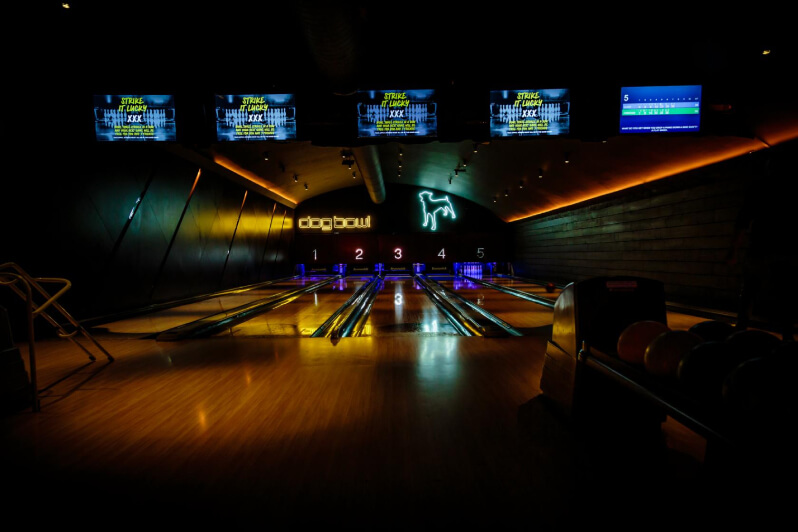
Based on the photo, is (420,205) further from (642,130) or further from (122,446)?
(122,446)

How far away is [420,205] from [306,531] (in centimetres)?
1696

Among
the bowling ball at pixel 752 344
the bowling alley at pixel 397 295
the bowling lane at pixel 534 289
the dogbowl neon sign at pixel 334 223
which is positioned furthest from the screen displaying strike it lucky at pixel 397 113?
the dogbowl neon sign at pixel 334 223

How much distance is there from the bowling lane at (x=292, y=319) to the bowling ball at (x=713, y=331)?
4.02 meters

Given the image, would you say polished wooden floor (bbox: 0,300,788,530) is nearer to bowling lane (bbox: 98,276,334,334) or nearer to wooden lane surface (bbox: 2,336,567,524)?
wooden lane surface (bbox: 2,336,567,524)

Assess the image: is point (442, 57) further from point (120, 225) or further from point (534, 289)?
point (534, 289)

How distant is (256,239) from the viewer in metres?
13.3

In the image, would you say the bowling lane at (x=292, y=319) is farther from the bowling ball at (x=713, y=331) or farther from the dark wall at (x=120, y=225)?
the bowling ball at (x=713, y=331)

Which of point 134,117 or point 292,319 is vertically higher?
point 134,117

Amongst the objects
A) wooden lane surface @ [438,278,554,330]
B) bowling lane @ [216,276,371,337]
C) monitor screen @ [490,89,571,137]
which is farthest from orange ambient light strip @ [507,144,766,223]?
bowling lane @ [216,276,371,337]

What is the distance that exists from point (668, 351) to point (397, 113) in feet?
13.6

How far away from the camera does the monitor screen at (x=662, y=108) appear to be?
4.77 metres

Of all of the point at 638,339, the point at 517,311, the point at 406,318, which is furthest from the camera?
the point at 517,311

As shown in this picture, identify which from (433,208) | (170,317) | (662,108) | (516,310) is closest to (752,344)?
(662,108)

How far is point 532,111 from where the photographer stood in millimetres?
4961
